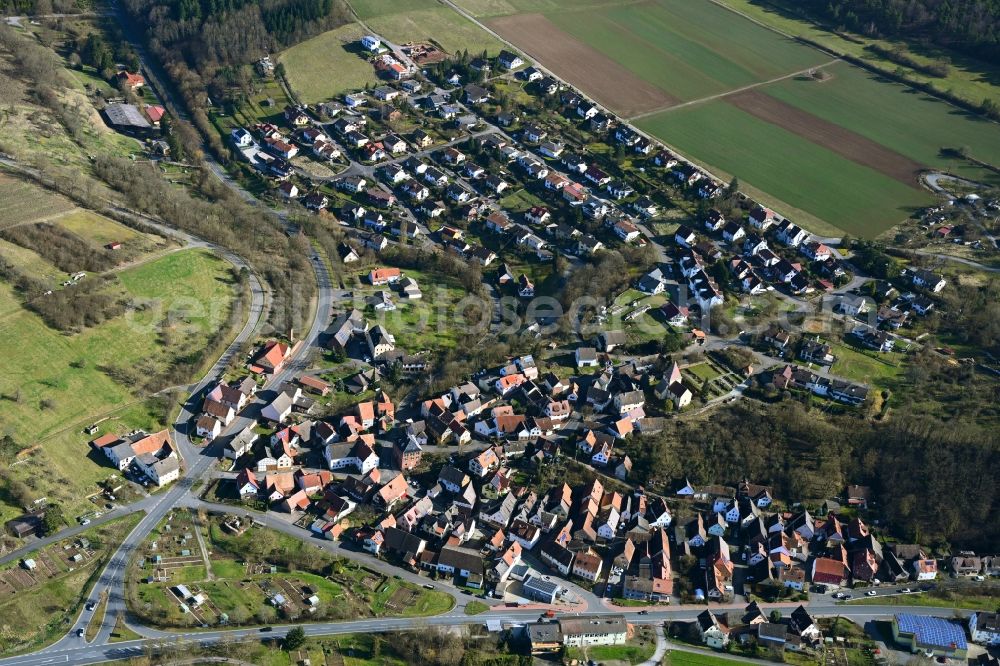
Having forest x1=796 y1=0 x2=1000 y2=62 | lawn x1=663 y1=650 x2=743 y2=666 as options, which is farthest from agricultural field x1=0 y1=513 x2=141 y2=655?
forest x1=796 y1=0 x2=1000 y2=62

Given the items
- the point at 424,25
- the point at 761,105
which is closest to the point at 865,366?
the point at 761,105

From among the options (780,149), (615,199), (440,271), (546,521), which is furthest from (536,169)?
(546,521)

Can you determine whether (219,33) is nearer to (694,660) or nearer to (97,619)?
(97,619)

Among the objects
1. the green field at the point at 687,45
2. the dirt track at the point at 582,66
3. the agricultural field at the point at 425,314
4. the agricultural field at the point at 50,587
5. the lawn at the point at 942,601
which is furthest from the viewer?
the green field at the point at 687,45

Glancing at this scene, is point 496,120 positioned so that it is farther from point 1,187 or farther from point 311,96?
point 1,187

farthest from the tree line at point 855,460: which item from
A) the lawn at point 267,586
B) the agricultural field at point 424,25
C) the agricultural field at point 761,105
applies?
the agricultural field at point 424,25

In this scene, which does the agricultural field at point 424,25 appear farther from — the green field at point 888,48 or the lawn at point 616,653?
the lawn at point 616,653

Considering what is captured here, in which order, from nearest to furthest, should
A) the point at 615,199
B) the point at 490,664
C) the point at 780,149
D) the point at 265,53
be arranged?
the point at 490,664 < the point at 615,199 < the point at 780,149 < the point at 265,53
